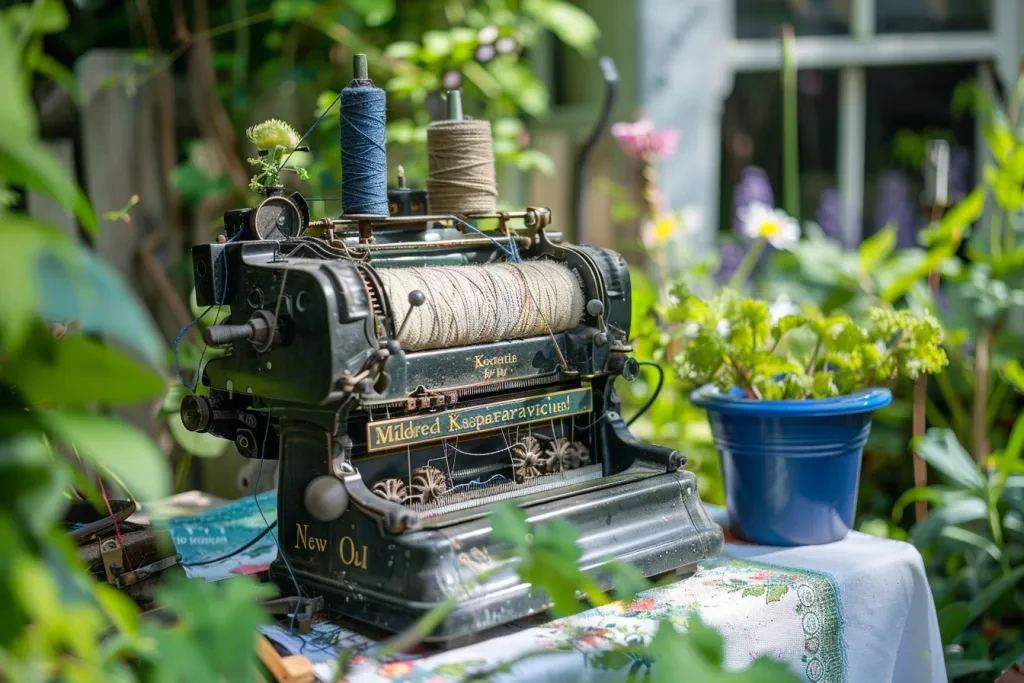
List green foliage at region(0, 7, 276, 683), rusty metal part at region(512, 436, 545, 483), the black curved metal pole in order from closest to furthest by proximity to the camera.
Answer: green foliage at region(0, 7, 276, 683)
rusty metal part at region(512, 436, 545, 483)
the black curved metal pole

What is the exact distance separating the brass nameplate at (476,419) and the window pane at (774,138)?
2.19 m

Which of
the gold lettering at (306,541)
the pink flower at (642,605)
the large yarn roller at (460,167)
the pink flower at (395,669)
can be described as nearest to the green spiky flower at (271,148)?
the large yarn roller at (460,167)

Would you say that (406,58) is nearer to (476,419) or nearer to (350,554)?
(476,419)

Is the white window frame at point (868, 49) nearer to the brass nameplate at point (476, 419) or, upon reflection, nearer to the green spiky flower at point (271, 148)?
the brass nameplate at point (476, 419)

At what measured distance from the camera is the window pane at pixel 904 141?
13.3 feet

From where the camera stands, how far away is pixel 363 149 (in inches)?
74.7

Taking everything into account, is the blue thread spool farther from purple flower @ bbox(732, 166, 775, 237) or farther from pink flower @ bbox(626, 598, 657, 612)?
purple flower @ bbox(732, 166, 775, 237)

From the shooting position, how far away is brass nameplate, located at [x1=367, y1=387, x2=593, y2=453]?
69.3 inches

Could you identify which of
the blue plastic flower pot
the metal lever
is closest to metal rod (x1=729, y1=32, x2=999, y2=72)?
the blue plastic flower pot

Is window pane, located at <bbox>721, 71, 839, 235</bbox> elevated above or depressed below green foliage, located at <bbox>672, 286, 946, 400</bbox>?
above

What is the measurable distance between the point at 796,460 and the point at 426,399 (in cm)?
81

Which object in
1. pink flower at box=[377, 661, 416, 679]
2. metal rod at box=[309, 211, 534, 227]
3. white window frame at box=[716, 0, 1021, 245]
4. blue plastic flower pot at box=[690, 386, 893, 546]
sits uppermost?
white window frame at box=[716, 0, 1021, 245]

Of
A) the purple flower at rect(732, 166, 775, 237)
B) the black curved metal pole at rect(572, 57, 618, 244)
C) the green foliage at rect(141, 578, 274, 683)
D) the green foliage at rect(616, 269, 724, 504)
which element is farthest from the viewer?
the purple flower at rect(732, 166, 775, 237)

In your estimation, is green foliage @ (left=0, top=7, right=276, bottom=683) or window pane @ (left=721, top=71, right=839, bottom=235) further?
window pane @ (left=721, top=71, right=839, bottom=235)
